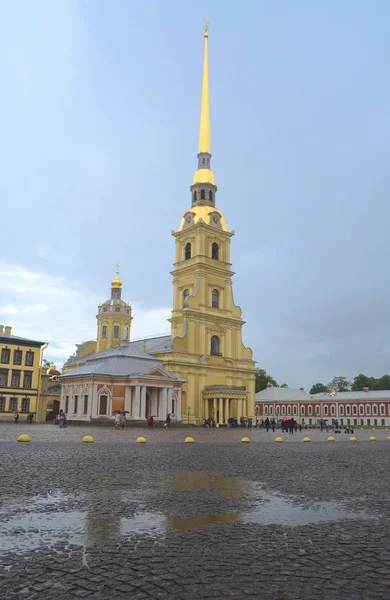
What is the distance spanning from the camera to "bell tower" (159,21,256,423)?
66.8 meters

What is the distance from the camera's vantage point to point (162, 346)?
→ 70.1m

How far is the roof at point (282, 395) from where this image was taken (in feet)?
337

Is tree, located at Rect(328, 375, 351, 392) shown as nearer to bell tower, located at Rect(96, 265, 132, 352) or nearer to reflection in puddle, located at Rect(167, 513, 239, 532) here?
bell tower, located at Rect(96, 265, 132, 352)

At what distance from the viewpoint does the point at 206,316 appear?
70188 millimetres

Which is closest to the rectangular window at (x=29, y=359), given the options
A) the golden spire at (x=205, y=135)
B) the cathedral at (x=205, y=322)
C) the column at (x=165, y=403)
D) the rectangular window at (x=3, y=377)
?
the rectangular window at (x=3, y=377)

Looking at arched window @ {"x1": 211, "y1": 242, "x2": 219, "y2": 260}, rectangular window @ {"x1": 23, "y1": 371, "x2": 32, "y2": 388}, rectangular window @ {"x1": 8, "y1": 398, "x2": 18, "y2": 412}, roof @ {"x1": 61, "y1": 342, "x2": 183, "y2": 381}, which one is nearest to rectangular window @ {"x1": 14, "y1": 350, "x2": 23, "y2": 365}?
rectangular window @ {"x1": 23, "y1": 371, "x2": 32, "y2": 388}

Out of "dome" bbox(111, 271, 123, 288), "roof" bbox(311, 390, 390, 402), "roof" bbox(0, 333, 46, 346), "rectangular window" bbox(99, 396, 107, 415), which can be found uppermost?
"dome" bbox(111, 271, 123, 288)

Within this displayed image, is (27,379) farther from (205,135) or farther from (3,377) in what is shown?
(205,135)

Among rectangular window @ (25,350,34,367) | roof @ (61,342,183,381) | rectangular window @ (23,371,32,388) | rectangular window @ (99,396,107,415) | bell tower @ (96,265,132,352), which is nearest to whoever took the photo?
rectangular window @ (99,396,107,415)

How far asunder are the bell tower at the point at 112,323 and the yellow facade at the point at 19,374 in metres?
23.3

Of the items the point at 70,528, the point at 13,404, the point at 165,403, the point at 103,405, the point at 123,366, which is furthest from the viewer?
the point at 13,404

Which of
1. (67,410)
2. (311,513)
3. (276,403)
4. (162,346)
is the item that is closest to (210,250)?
(162,346)

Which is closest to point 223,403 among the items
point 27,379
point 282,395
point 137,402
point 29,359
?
point 137,402

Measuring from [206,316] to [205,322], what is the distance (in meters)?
0.89
